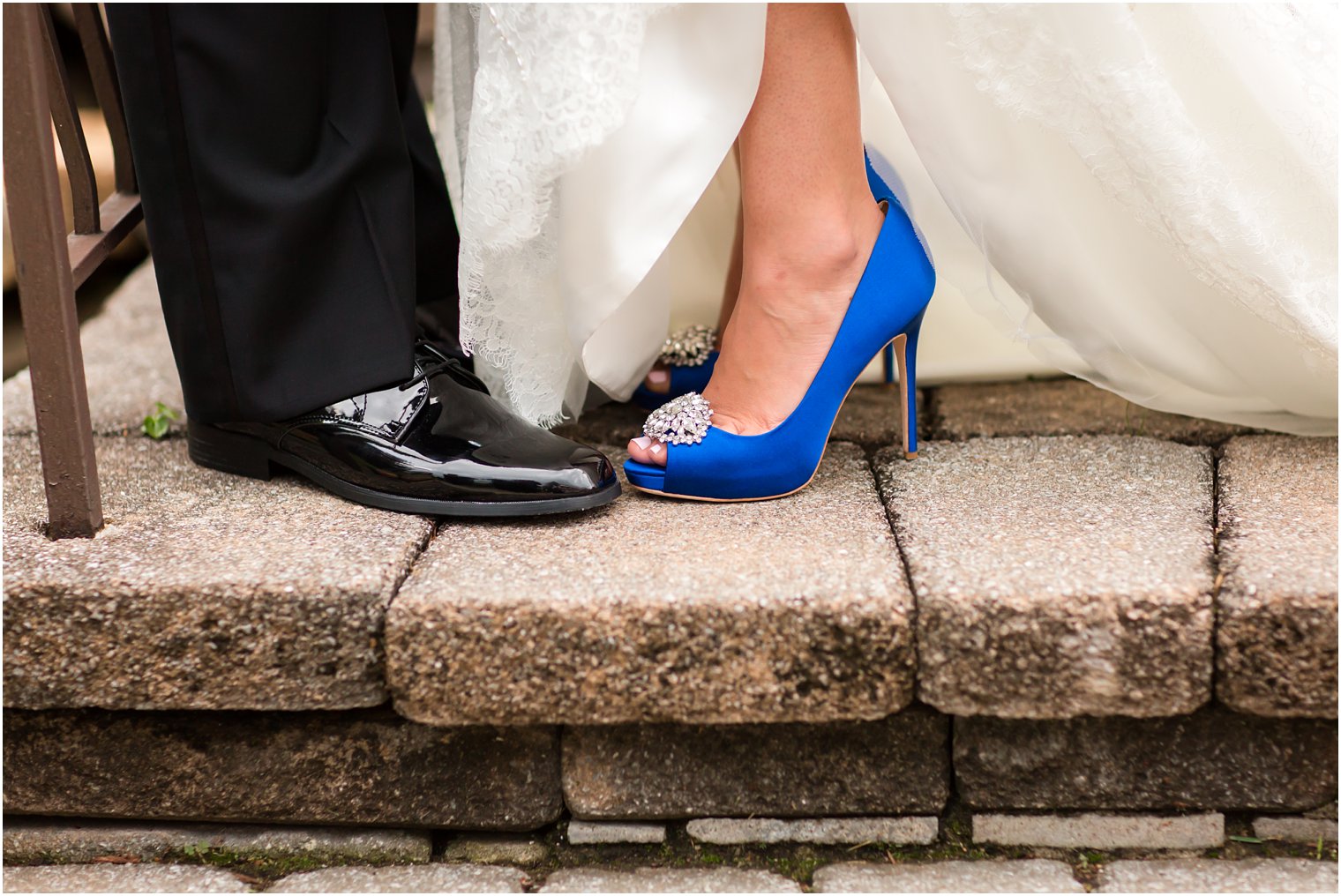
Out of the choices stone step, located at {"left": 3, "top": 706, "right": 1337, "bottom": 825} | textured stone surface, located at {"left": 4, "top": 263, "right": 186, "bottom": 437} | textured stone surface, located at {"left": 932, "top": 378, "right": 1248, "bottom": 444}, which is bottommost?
stone step, located at {"left": 3, "top": 706, "right": 1337, "bottom": 825}

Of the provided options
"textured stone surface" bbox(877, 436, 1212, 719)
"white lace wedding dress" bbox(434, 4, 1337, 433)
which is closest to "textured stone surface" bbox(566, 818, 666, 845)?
"textured stone surface" bbox(877, 436, 1212, 719)

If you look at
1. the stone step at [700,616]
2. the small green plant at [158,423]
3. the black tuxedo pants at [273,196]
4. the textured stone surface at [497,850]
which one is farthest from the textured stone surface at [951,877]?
the small green plant at [158,423]

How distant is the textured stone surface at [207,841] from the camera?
37.7 inches

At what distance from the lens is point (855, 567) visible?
879 mm

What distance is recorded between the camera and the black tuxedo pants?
90cm

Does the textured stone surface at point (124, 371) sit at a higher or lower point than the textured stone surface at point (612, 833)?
higher

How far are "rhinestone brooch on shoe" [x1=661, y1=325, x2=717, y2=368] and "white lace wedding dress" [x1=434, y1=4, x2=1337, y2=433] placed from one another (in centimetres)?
23

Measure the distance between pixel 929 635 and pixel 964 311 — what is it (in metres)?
0.73

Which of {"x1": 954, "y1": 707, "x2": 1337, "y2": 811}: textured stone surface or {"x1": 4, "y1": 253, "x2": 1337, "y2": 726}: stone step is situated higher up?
{"x1": 4, "y1": 253, "x2": 1337, "y2": 726}: stone step

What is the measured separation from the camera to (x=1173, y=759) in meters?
0.90

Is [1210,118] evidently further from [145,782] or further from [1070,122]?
[145,782]

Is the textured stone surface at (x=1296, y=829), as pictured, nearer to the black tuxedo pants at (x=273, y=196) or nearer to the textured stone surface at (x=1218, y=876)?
the textured stone surface at (x=1218, y=876)

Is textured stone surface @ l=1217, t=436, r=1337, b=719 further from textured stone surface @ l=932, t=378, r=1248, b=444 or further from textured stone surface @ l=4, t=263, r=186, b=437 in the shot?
textured stone surface @ l=4, t=263, r=186, b=437

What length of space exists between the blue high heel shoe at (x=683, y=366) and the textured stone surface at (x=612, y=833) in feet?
1.88
